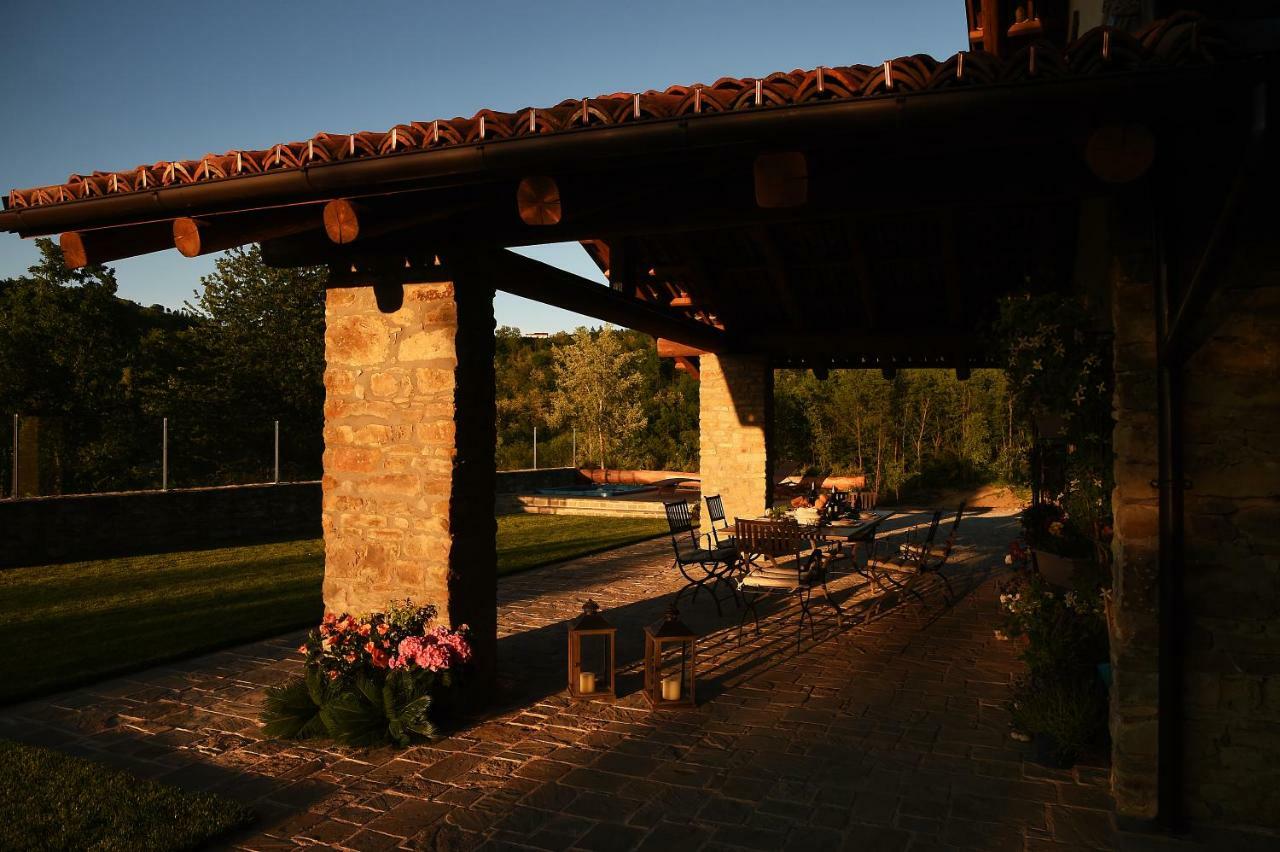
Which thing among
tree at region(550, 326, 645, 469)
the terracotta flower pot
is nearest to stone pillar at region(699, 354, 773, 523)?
the terracotta flower pot

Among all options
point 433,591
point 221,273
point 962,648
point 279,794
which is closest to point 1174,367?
point 962,648

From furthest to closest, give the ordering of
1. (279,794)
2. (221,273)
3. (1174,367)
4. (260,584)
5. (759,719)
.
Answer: (221,273) → (260,584) → (759,719) → (279,794) → (1174,367)

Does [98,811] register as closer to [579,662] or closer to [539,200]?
[579,662]

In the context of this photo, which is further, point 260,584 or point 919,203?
point 260,584

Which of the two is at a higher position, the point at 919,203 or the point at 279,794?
the point at 919,203

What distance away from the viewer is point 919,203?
379 centimetres

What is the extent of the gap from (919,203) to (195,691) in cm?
512

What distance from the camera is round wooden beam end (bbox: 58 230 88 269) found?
13.8 ft

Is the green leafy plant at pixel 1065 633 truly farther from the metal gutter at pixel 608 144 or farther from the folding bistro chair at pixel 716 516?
the folding bistro chair at pixel 716 516

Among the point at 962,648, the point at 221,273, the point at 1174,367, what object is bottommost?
the point at 962,648

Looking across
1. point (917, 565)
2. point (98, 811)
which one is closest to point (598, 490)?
point (917, 565)

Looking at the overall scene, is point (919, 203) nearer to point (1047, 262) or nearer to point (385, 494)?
point (385, 494)

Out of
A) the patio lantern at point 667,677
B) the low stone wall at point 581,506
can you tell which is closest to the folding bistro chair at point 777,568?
the patio lantern at point 667,677

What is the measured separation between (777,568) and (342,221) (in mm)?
4675
